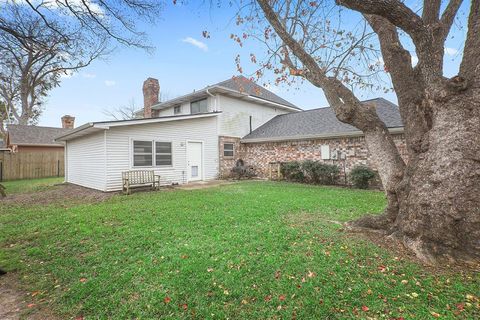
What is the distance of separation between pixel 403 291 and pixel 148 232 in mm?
3991

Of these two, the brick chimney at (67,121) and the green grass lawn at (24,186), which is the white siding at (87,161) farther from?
the brick chimney at (67,121)

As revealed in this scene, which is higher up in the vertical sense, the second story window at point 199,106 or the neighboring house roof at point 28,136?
the second story window at point 199,106

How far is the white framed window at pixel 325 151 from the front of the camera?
11.2 m

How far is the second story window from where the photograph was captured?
13945 millimetres

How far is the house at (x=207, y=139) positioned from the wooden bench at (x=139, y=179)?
0.35 metres

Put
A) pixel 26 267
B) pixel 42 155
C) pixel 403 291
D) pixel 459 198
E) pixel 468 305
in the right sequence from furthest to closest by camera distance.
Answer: pixel 42 155 → pixel 26 267 → pixel 459 198 → pixel 403 291 → pixel 468 305

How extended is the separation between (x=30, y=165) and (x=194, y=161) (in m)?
12.8

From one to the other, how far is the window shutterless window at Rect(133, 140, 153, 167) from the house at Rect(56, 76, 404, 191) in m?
0.04

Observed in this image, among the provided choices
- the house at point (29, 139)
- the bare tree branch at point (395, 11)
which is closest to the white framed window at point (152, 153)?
the bare tree branch at point (395, 11)

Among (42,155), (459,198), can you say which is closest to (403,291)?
(459,198)

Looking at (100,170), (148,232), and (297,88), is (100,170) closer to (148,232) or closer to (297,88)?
(148,232)

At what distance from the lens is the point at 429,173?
3045mm

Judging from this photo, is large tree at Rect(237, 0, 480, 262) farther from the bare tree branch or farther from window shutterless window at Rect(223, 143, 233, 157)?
window shutterless window at Rect(223, 143, 233, 157)

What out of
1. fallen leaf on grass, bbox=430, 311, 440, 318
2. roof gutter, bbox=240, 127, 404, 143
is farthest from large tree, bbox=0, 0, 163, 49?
roof gutter, bbox=240, 127, 404, 143
